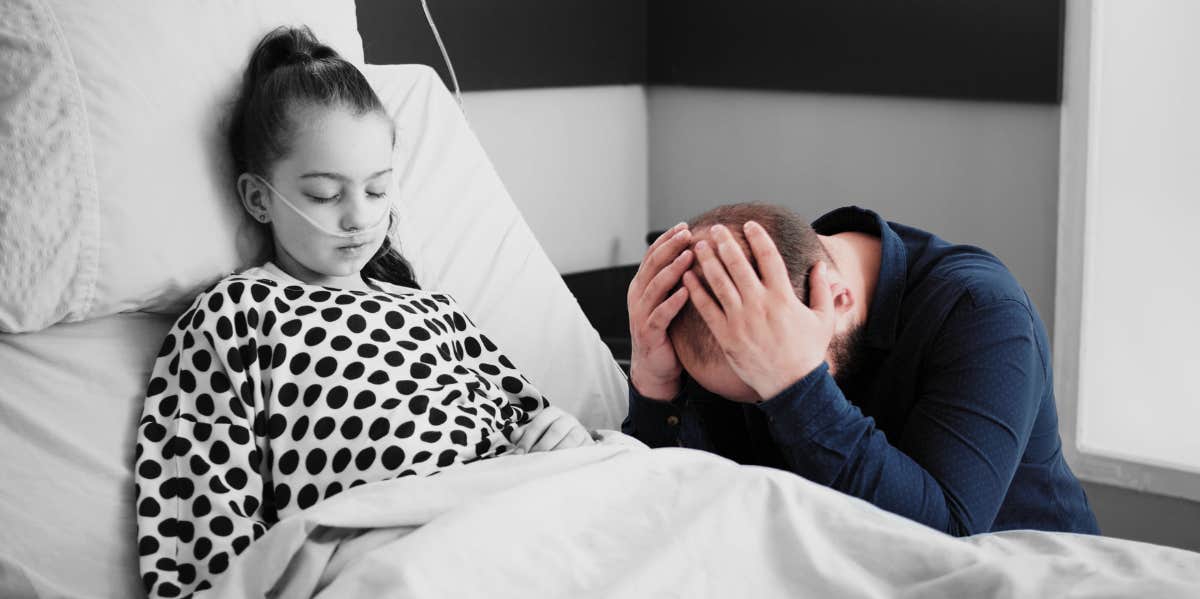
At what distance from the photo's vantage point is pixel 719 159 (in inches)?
113

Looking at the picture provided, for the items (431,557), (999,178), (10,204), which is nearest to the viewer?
(431,557)

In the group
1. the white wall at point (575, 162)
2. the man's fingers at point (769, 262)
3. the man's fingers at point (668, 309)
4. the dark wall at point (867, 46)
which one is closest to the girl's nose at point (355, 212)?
the man's fingers at point (668, 309)

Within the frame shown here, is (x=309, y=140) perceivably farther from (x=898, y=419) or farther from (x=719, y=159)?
(x=719, y=159)

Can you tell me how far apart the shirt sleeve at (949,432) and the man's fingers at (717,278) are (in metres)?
0.10

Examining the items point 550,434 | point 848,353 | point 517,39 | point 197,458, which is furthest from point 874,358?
point 517,39

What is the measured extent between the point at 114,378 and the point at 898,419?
0.83 metres

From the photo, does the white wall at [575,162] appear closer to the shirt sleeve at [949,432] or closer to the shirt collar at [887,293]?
the shirt collar at [887,293]

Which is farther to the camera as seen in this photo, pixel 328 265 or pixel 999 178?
pixel 999 178

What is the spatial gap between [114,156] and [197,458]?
13.0 inches

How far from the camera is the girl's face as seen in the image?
1309 millimetres

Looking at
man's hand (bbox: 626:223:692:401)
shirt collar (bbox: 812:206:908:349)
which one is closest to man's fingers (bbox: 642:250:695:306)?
man's hand (bbox: 626:223:692:401)

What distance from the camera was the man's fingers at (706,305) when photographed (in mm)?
1096

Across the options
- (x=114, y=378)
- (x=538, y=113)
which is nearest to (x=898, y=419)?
(x=114, y=378)

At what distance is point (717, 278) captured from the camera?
1094mm
